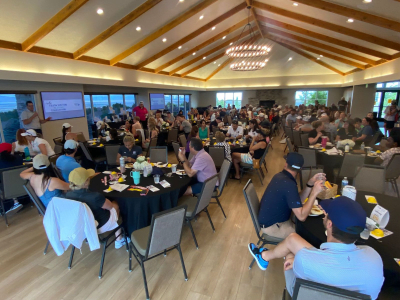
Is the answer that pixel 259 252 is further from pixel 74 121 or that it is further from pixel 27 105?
pixel 74 121

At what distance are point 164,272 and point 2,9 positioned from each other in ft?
20.3

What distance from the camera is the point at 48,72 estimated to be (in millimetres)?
7070

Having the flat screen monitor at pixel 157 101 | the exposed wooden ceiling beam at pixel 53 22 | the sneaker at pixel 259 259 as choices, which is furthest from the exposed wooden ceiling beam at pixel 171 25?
the sneaker at pixel 259 259

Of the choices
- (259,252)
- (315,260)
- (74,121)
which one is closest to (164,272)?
(259,252)

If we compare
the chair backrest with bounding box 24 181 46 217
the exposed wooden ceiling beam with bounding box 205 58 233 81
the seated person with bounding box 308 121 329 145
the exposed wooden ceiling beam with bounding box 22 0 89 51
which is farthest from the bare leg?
the exposed wooden ceiling beam with bounding box 205 58 233 81

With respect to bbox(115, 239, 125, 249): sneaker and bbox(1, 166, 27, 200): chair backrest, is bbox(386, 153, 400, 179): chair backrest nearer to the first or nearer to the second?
bbox(115, 239, 125, 249): sneaker

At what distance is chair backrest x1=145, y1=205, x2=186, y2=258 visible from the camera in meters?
2.07

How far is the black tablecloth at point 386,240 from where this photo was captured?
160 cm

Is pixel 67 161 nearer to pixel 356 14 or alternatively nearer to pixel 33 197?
pixel 33 197

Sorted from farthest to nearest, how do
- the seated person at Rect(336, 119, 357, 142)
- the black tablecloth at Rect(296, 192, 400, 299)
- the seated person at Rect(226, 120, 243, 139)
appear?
the seated person at Rect(226, 120, 243, 139) < the seated person at Rect(336, 119, 357, 142) < the black tablecloth at Rect(296, 192, 400, 299)

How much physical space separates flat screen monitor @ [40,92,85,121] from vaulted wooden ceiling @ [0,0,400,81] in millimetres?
1395

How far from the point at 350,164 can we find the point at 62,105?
9.04 meters

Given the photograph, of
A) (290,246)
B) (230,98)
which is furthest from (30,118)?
(230,98)

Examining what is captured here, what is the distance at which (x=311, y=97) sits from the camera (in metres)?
17.9
